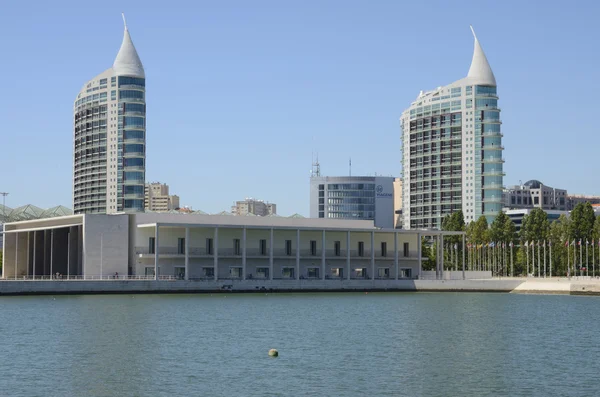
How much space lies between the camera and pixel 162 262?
5389 inches

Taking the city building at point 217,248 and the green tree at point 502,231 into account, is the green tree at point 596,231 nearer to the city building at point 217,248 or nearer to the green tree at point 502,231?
the green tree at point 502,231

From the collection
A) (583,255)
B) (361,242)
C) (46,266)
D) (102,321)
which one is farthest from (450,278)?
(102,321)

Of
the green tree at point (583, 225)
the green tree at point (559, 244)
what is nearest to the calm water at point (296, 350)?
the green tree at point (583, 225)

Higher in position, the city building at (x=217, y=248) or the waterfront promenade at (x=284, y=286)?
the city building at (x=217, y=248)

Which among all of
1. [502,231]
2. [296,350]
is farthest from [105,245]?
[502,231]

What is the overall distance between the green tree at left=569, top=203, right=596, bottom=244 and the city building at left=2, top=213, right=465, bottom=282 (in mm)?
28553

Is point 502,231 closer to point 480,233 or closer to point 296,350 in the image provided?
Result: point 480,233

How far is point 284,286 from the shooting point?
137250 mm

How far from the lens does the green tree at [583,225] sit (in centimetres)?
17212

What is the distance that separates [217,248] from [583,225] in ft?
232

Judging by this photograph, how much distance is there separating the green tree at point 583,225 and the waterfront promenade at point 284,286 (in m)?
28.8

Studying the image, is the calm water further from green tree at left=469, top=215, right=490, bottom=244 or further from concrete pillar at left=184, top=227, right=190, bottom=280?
green tree at left=469, top=215, right=490, bottom=244

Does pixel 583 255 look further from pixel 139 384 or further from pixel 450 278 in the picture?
pixel 139 384

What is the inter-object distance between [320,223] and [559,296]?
36974 millimetres
